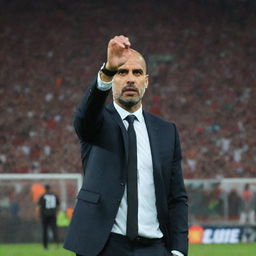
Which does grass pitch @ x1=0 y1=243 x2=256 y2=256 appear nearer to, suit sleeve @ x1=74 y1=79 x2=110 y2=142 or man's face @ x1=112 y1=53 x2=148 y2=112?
man's face @ x1=112 y1=53 x2=148 y2=112

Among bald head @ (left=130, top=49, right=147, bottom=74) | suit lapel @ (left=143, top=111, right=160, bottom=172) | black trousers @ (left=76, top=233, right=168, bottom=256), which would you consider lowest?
black trousers @ (left=76, top=233, right=168, bottom=256)

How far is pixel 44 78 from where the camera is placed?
29500mm

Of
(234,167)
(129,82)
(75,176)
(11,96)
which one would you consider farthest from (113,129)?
(11,96)

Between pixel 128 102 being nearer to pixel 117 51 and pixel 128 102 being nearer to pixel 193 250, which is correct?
pixel 117 51

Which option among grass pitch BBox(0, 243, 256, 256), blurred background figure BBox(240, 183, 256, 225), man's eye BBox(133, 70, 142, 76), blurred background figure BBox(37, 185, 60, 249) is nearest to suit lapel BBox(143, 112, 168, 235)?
man's eye BBox(133, 70, 142, 76)

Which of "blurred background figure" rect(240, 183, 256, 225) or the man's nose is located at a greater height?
the man's nose

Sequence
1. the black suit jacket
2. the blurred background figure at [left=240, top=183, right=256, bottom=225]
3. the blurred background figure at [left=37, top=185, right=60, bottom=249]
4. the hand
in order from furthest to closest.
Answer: the blurred background figure at [left=240, top=183, right=256, bottom=225], the blurred background figure at [left=37, top=185, right=60, bottom=249], the black suit jacket, the hand

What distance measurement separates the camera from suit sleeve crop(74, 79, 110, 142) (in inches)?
163

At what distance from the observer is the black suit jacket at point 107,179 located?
14.0ft

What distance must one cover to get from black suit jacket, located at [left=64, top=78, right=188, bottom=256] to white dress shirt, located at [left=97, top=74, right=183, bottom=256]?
3cm

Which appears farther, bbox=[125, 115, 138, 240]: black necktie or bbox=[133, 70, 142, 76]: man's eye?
bbox=[133, 70, 142, 76]: man's eye

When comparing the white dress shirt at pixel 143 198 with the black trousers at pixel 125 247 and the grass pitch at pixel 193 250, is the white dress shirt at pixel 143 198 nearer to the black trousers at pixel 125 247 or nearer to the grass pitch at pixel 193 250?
the black trousers at pixel 125 247

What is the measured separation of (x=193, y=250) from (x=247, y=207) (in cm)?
415

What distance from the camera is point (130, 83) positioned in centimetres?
436
